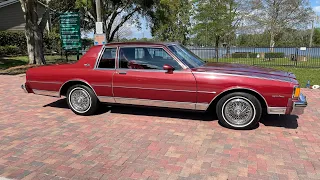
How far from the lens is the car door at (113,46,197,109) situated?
15.1 ft

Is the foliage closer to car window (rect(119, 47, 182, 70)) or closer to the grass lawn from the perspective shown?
the grass lawn

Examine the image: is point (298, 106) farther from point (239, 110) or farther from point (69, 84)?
point (69, 84)

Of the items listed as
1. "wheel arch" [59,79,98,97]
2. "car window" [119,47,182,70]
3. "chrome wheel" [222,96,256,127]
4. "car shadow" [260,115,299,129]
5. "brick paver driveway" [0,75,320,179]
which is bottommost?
"brick paver driveway" [0,75,320,179]

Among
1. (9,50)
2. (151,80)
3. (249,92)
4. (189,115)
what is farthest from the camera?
(9,50)

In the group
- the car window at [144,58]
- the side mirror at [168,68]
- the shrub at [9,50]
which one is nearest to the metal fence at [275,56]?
the car window at [144,58]

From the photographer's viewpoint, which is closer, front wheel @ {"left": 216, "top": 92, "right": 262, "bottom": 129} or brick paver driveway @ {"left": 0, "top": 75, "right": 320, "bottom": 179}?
brick paver driveway @ {"left": 0, "top": 75, "right": 320, "bottom": 179}

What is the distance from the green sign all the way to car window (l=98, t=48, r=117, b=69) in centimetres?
739

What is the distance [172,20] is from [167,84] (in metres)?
25.2

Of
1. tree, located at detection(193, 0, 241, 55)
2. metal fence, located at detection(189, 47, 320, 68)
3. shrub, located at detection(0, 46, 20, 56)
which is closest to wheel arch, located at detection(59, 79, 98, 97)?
metal fence, located at detection(189, 47, 320, 68)

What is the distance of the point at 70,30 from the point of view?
1186 cm

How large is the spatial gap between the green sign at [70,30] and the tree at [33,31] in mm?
2913

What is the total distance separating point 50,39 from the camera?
83.4ft

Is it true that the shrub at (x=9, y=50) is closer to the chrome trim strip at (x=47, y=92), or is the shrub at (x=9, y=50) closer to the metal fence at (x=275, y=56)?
→ the metal fence at (x=275, y=56)

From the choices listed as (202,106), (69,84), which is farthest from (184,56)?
(69,84)
